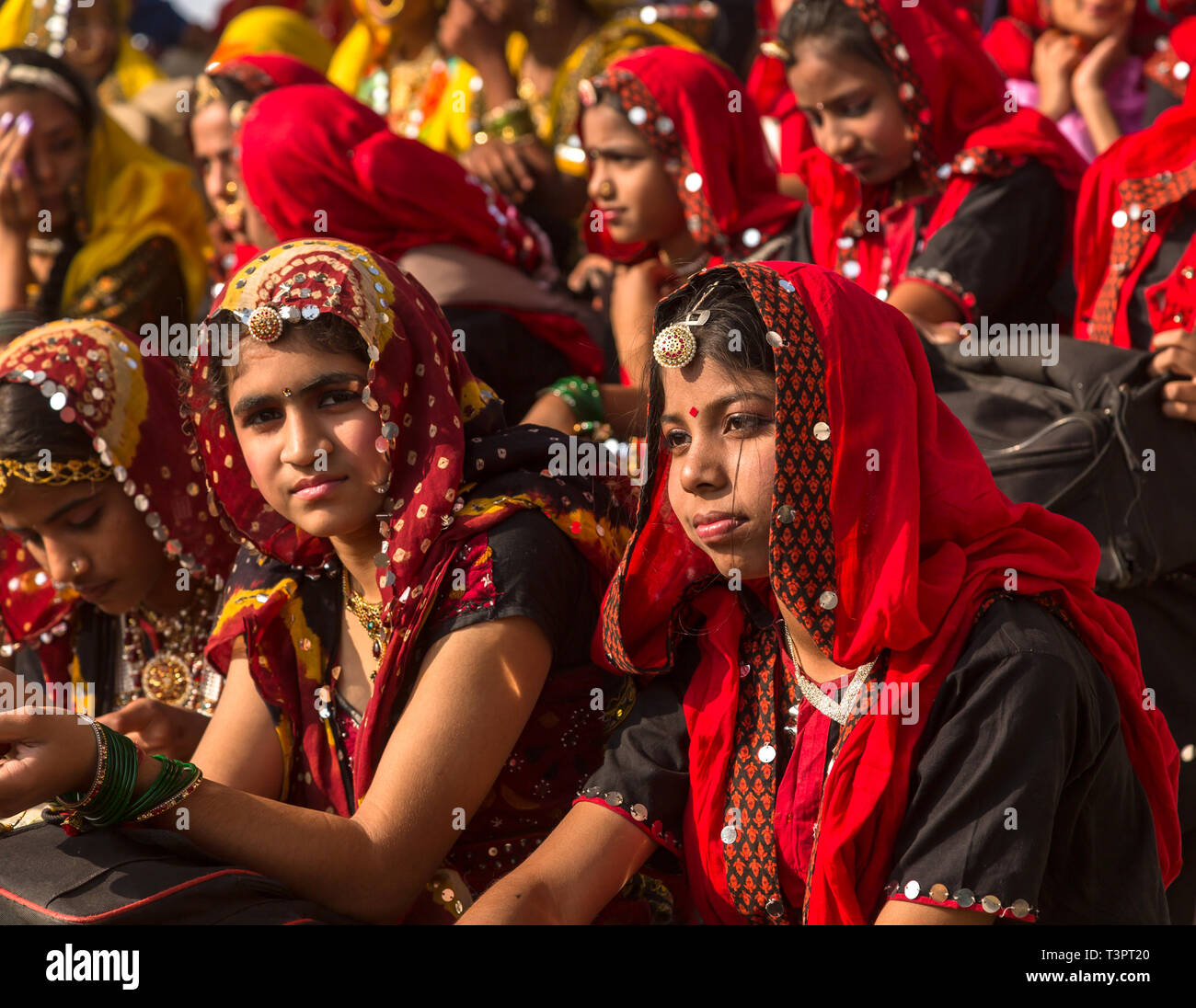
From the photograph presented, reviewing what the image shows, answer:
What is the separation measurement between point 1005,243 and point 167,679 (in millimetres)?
2042

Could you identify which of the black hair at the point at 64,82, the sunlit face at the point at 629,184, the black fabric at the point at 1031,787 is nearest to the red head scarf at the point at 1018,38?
the sunlit face at the point at 629,184

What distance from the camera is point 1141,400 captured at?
8.20 feet

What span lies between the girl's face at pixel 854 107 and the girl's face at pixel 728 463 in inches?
65.1

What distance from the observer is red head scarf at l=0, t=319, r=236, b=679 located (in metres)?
2.84

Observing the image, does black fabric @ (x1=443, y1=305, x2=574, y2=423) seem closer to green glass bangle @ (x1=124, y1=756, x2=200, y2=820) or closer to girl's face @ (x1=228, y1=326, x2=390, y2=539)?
girl's face @ (x1=228, y1=326, x2=390, y2=539)

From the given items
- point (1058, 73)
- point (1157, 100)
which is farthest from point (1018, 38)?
point (1157, 100)

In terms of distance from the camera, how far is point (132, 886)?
1.82m

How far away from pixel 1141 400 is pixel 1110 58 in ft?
6.68

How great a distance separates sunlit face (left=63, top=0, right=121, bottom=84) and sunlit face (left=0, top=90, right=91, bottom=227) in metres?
1.42

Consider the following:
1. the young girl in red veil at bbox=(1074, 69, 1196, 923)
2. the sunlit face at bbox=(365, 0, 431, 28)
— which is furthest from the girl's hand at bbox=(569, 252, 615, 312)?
the sunlit face at bbox=(365, 0, 431, 28)

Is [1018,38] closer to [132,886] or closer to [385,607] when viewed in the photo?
[385,607]

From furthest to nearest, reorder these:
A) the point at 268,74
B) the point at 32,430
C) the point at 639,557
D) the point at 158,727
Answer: the point at 268,74
the point at 32,430
the point at 158,727
the point at 639,557

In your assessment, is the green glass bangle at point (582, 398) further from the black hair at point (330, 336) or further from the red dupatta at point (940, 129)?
the black hair at point (330, 336)

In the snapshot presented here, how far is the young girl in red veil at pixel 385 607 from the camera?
207 cm
